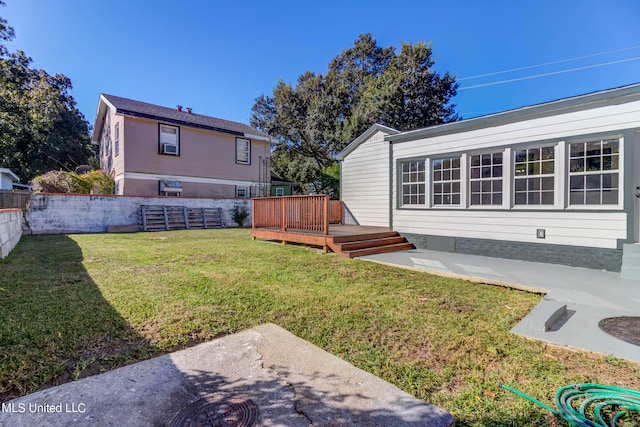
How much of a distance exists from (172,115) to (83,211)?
662 cm

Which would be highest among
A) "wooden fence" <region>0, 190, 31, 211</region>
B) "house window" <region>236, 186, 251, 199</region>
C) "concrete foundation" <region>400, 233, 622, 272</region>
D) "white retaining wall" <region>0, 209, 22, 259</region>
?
"house window" <region>236, 186, 251, 199</region>

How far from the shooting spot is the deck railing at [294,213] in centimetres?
772

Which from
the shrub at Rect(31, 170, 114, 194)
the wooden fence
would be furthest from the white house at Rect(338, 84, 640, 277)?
the shrub at Rect(31, 170, 114, 194)

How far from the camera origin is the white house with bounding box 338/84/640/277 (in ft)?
17.7

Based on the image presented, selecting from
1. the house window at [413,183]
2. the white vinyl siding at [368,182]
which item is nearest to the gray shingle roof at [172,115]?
the white vinyl siding at [368,182]

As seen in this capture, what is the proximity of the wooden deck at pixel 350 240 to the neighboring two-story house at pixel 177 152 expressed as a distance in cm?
875

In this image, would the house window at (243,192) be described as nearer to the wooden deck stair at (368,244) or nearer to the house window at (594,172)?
the wooden deck stair at (368,244)

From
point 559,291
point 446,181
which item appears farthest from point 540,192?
point 559,291

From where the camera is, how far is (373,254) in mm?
7340

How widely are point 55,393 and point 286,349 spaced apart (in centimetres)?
152

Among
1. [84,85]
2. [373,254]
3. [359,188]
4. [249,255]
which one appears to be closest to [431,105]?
[359,188]

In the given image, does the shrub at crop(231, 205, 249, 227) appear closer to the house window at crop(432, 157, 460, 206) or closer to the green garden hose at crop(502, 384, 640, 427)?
the house window at crop(432, 157, 460, 206)

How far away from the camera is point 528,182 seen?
653 cm

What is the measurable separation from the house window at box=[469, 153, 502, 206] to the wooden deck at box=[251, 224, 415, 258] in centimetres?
213
